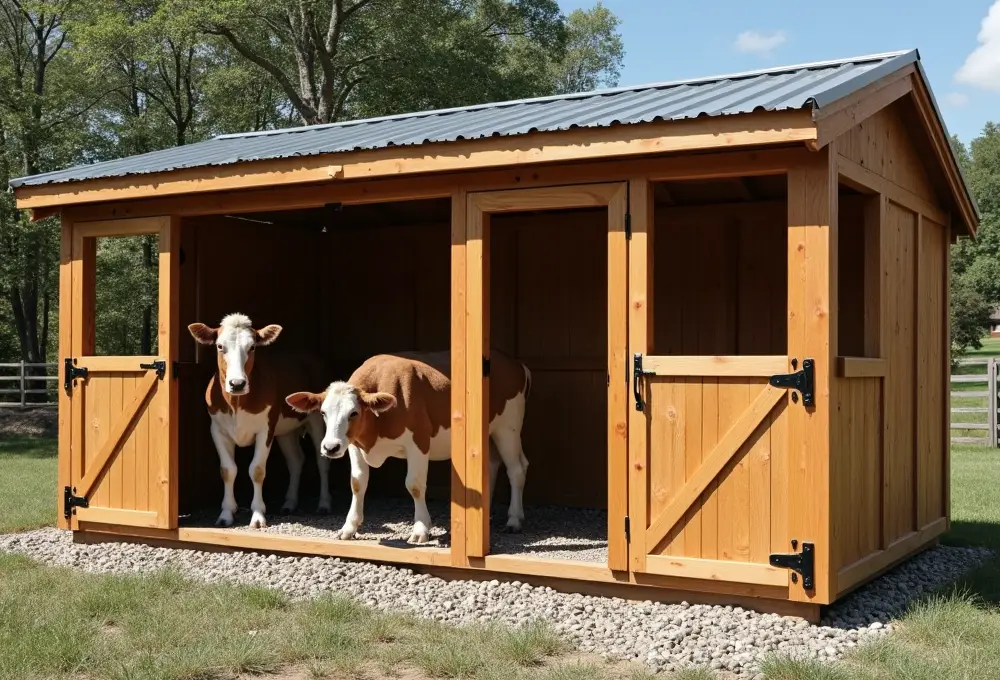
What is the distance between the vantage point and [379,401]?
862 centimetres

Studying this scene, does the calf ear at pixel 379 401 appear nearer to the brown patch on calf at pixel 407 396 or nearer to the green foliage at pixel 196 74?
the brown patch on calf at pixel 407 396

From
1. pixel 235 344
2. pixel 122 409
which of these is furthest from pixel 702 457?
pixel 122 409

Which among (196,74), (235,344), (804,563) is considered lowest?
(804,563)

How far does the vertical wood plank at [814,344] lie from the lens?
263 inches

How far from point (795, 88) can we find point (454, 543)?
13.1 feet

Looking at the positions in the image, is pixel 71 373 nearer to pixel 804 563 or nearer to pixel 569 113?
pixel 569 113

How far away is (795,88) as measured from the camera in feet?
24.5

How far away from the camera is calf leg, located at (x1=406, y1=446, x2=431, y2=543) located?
8875mm

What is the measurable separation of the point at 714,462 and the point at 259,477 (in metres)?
4.82

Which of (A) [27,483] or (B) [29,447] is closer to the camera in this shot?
(A) [27,483]

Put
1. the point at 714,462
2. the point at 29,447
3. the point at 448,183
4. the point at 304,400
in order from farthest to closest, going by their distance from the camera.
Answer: the point at 29,447, the point at 304,400, the point at 448,183, the point at 714,462

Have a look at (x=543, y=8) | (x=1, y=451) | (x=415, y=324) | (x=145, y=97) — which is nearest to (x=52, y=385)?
(x=145, y=97)

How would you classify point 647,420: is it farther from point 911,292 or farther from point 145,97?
point 145,97

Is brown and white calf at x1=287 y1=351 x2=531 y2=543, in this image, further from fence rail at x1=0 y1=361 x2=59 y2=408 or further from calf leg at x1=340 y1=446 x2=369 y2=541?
fence rail at x1=0 y1=361 x2=59 y2=408
